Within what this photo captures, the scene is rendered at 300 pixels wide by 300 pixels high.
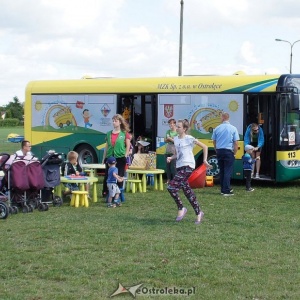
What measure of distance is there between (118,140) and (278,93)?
5091mm

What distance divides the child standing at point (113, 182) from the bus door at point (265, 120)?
5083 millimetres

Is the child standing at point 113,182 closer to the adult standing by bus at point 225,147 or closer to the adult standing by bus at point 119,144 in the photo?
the adult standing by bus at point 119,144

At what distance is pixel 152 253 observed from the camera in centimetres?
947

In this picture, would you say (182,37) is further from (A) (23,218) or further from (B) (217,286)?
(B) (217,286)

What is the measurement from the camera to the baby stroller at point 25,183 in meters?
13.1

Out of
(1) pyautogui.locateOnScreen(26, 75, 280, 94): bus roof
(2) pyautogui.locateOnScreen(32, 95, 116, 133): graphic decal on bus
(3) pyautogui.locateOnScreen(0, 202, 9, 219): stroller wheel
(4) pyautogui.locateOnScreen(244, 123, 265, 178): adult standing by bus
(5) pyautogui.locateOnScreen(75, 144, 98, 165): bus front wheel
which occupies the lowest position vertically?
(3) pyautogui.locateOnScreen(0, 202, 9, 219): stroller wheel

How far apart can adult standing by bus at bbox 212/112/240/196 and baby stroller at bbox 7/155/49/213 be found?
14.0 feet

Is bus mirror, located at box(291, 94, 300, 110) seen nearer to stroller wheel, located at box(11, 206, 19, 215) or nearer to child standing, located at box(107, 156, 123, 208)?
child standing, located at box(107, 156, 123, 208)

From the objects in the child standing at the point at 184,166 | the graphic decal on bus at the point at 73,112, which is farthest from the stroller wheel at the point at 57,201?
the graphic decal on bus at the point at 73,112

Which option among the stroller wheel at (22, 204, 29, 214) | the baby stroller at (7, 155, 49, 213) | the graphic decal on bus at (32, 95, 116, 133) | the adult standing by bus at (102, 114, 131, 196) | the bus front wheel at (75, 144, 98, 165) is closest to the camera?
the baby stroller at (7, 155, 49, 213)

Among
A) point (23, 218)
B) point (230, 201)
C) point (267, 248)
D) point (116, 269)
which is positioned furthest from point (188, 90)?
point (116, 269)

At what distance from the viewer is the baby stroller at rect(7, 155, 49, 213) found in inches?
516

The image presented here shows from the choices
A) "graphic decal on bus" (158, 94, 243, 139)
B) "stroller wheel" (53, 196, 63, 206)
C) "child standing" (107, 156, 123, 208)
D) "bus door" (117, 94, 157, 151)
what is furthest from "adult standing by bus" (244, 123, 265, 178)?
"stroller wheel" (53, 196, 63, 206)

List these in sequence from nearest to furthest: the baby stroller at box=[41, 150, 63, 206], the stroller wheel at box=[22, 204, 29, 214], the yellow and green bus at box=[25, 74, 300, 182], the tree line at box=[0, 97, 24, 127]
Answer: the stroller wheel at box=[22, 204, 29, 214]
the baby stroller at box=[41, 150, 63, 206]
the yellow and green bus at box=[25, 74, 300, 182]
the tree line at box=[0, 97, 24, 127]
